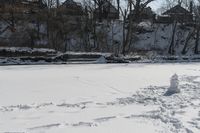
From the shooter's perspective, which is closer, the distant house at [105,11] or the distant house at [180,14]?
the distant house at [105,11]

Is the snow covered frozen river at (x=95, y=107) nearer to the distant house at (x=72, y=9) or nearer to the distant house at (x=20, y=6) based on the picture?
the distant house at (x=20, y=6)

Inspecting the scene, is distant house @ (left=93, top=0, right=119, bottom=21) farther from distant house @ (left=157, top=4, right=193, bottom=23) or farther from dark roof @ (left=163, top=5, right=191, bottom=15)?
dark roof @ (left=163, top=5, right=191, bottom=15)

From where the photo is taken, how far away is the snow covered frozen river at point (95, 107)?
7.27m

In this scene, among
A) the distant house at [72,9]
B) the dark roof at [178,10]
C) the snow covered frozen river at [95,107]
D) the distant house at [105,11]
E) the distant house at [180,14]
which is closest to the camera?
the snow covered frozen river at [95,107]

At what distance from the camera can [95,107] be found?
910 centimetres

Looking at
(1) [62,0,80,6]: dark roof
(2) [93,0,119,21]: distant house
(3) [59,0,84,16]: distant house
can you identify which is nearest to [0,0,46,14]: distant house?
(3) [59,0,84,16]: distant house

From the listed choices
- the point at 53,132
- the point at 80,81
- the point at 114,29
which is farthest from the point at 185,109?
the point at 114,29

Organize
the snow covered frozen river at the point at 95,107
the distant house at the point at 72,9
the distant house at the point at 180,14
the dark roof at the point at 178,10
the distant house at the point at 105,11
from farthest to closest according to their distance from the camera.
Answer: the dark roof at the point at 178,10 → the distant house at the point at 180,14 → the distant house at the point at 105,11 → the distant house at the point at 72,9 → the snow covered frozen river at the point at 95,107

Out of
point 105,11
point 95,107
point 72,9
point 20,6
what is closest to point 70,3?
point 72,9

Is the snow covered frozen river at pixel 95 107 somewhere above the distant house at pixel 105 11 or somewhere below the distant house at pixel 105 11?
below

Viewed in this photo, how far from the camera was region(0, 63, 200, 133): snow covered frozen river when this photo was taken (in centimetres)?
727

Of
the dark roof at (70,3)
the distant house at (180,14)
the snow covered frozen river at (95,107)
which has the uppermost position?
the dark roof at (70,3)

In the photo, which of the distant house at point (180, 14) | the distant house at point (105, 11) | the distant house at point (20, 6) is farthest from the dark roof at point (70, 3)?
the distant house at point (180, 14)

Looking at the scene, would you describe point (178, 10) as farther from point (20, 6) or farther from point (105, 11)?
point (20, 6)
